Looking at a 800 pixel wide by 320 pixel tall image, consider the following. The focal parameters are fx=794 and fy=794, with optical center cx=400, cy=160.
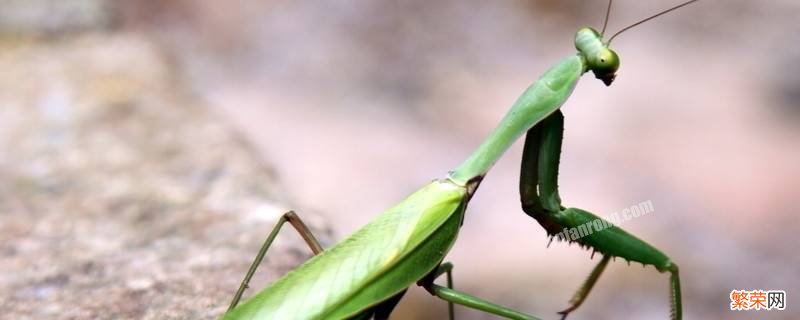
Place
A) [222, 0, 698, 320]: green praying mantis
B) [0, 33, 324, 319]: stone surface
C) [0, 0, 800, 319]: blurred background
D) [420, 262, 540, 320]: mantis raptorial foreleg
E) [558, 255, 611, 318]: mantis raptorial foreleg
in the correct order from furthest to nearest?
1. [0, 0, 800, 319]: blurred background
2. [0, 33, 324, 319]: stone surface
3. [558, 255, 611, 318]: mantis raptorial foreleg
4. [420, 262, 540, 320]: mantis raptorial foreleg
5. [222, 0, 698, 320]: green praying mantis

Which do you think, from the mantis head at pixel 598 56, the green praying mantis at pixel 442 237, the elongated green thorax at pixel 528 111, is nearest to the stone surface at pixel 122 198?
the green praying mantis at pixel 442 237

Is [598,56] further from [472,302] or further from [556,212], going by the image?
Result: [472,302]

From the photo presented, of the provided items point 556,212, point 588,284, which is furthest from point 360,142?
point 556,212

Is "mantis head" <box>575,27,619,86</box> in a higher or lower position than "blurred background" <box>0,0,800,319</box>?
lower

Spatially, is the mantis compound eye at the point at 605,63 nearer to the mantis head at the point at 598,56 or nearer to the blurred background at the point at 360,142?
the mantis head at the point at 598,56

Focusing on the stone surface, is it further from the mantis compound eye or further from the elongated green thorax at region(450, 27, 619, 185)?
the mantis compound eye

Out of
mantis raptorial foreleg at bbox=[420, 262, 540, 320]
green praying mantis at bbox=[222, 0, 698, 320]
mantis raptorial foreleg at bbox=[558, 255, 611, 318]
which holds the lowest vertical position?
mantis raptorial foreleg at bbox=[558, 255, 611, 318]

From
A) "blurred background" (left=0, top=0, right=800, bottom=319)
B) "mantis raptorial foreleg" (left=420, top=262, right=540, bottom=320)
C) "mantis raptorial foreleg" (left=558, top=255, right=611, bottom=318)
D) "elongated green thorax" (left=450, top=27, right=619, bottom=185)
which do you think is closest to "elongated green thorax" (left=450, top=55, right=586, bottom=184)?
"elongated green thorax" (left=450, top=27, right=619, bottom=185)
